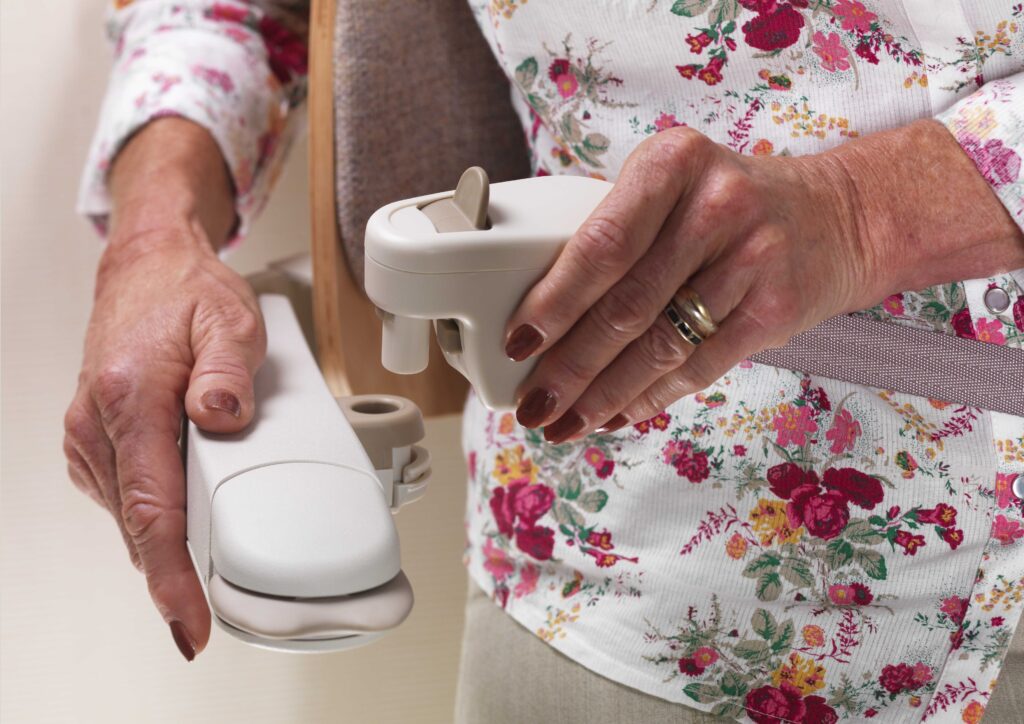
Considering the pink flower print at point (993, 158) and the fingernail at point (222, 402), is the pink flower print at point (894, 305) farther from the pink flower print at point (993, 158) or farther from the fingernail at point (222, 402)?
the fingernail at point (222, 402)

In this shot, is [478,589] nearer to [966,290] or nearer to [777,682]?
[777,682]

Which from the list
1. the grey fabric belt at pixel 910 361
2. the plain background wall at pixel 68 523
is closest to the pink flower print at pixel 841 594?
the grey fabric belt at pixel 910 361

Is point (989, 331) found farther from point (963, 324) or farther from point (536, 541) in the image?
point (536, 541)

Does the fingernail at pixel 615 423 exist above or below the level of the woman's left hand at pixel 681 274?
below

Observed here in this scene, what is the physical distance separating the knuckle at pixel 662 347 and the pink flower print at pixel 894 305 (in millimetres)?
196

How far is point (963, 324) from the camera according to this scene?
1.84 feet

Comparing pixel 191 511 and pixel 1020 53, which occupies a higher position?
pixel 1020 53

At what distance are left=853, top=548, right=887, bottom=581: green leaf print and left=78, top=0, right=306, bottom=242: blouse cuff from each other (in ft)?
1.90

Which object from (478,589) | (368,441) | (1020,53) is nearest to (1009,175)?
(1020,53)

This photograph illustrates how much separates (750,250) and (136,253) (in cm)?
47

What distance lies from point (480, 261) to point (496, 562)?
365mm

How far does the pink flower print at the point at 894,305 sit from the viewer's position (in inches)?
22.1

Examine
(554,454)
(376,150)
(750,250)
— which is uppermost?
(750,250)

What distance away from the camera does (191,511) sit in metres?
0.53
